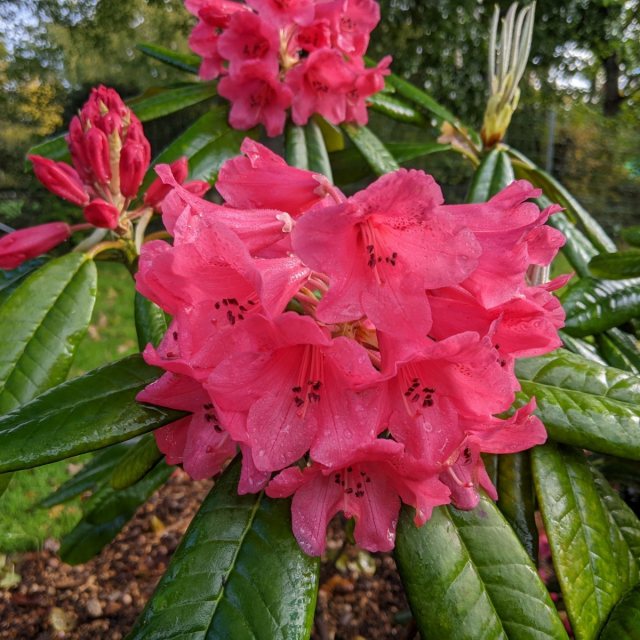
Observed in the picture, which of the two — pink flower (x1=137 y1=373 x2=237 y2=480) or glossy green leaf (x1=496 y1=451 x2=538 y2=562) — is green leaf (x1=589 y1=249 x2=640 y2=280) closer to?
glossy green leaf (x1=496 y1=451 x2=538 y2=562)

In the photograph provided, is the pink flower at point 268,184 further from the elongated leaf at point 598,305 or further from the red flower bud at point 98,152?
the elongated leaf at point 598,305

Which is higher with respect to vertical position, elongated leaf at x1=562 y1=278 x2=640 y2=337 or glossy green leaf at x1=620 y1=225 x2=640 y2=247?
glossy green leaf at x1=620 y1=225 x2=640 y2=247

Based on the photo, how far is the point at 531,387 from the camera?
2.81 ft

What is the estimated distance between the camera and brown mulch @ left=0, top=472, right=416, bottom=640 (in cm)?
182

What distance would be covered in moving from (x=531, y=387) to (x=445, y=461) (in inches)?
10.9

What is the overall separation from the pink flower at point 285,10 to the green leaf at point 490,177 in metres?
0.56

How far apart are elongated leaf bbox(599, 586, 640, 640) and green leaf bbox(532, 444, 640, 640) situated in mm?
10

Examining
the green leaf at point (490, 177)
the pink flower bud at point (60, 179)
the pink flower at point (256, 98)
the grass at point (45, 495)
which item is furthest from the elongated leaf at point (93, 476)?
the green leaf at point (490, 177)

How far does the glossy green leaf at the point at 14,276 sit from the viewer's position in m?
1.30

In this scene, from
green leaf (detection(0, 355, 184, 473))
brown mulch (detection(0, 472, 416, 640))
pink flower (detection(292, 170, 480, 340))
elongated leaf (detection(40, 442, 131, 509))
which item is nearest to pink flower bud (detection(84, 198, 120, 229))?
green leaf (detection(0, 355, 184, 473))

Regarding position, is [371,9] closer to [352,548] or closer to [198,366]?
[198,366]

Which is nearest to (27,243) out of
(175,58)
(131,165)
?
(131,165)

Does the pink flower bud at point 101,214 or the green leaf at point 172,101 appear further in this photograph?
the green leaf at point 172,101

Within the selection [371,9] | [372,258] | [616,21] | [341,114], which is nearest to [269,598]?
[372,258]
